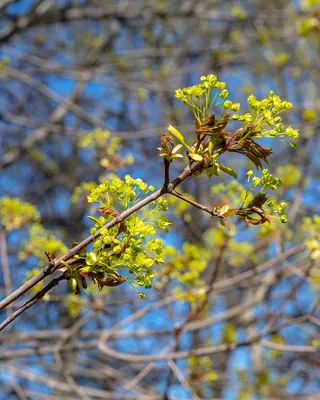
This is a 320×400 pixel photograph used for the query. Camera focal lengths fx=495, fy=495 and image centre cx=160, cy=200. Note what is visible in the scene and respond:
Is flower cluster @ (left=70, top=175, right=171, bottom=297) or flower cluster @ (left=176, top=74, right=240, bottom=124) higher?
flower cluster @ (left=176, top=74, right=240, bottom=124)

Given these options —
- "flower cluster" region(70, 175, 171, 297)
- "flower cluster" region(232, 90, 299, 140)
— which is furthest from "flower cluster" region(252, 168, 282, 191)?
"flower cluster" region(70, 175, 171, 297)

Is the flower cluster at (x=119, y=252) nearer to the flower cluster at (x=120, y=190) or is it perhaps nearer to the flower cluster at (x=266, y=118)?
the flower cluster at (x=120, y=190)

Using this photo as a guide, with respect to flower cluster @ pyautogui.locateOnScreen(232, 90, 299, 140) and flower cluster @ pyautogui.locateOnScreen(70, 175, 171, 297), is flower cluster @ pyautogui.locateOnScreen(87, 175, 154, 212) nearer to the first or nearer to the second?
flower cluster @ pyautogui.locateOnScreen(70, 175, 171, 297)

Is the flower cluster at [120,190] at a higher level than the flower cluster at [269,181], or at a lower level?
lower

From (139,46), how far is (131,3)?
66.8 inches

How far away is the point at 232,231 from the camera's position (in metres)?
2.72

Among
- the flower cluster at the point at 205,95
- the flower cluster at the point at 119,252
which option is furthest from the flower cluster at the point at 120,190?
the flower cluster at the point at 205,95

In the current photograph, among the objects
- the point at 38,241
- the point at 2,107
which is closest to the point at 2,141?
the point at 2,107

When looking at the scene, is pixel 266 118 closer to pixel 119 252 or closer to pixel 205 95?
pixel 205 95

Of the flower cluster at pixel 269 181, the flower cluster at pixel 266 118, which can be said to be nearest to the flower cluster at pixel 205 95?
the flower cluster at pixel 266 118

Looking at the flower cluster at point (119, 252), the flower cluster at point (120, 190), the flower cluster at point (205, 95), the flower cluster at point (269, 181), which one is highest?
the flower cluster at point (205, 95)

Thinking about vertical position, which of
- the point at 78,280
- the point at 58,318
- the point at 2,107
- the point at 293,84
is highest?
the point at 293,84

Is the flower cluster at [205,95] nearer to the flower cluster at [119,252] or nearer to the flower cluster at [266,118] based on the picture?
the flower cluster at [266,118]

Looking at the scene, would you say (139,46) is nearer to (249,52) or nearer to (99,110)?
(99,110)
